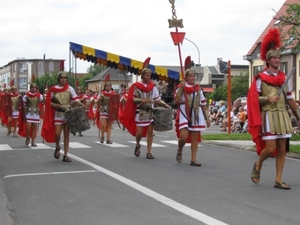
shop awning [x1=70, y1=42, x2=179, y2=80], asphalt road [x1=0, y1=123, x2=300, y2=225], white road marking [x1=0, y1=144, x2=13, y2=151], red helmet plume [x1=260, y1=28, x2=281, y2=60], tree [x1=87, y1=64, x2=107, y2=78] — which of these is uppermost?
tree [x1=87, y1=64, x2=107, y2=78]

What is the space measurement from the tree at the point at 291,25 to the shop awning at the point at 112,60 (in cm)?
1104

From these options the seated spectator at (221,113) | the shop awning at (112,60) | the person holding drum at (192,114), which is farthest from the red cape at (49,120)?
the seated spectator at (221,113)

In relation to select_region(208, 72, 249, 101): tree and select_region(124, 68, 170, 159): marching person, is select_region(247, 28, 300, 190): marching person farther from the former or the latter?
select_region(208, 72, 249, 101): tree

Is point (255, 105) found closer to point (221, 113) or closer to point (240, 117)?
point (240, 117)

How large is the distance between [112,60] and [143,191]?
816 inches

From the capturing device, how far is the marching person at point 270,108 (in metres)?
9.45

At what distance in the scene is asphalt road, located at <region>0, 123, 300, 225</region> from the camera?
7445mm

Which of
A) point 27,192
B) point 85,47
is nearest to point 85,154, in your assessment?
point 27,192

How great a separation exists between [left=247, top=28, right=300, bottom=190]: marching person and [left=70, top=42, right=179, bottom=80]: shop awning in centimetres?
1778

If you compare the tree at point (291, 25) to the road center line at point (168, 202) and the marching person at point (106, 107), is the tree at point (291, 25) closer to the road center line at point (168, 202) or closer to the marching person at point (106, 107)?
the marching person at point (106, 107)

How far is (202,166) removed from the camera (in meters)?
12.8

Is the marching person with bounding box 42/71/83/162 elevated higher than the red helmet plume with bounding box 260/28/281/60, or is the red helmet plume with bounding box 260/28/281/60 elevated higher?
the red helmet plume with bounding box 260/28/281/60

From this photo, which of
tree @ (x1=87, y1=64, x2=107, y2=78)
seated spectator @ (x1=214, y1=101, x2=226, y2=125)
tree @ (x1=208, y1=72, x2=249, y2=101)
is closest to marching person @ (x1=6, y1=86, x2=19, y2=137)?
seated spectator @ (x1=214, y1=101, x2=226, y2=125)

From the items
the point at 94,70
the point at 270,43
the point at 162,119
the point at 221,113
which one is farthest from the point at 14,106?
the point at 94,70
